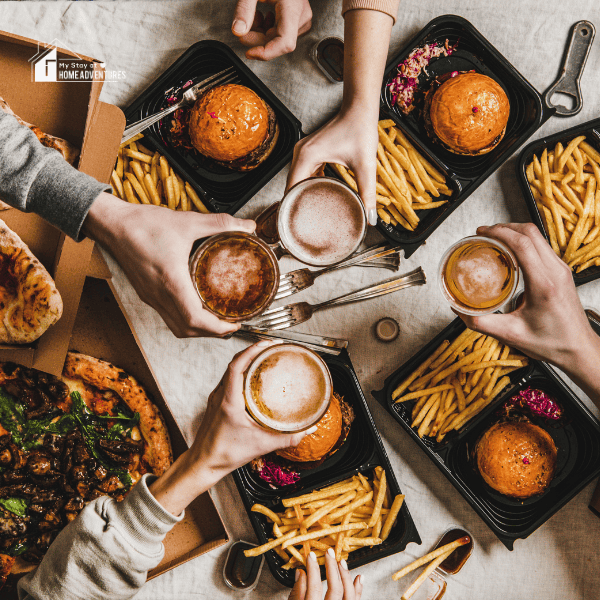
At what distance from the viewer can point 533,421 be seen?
2.75 m

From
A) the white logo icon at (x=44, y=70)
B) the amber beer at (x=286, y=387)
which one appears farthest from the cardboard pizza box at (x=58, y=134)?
the amber beer at (x=286, y=387)

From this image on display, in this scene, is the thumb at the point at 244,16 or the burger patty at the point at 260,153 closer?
the thumb at the point at 244,16

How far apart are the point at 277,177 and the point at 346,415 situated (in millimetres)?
1399

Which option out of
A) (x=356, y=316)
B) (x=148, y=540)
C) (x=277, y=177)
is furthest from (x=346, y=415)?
(x=277, y=177)

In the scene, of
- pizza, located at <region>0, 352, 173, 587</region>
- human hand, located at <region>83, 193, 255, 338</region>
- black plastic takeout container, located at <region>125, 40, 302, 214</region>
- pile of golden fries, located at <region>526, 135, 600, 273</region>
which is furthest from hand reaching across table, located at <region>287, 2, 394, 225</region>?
pizza, located at <region>0, 352, 173, 587</region>

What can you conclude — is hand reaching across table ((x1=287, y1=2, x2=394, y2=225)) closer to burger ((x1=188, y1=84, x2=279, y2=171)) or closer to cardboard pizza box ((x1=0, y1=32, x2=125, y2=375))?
burger ((x1=188, y1=84, x2=279, y2=171))

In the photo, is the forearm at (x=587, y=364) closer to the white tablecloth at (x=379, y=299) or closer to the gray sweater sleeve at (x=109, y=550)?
the white tablecloth at (x=379, y=299)

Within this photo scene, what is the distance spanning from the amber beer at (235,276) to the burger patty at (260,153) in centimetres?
79

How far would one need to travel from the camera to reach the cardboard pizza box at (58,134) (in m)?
2.52

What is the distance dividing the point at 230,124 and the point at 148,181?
534mm

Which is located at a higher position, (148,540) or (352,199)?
(352,199)

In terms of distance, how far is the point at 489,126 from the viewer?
2600mm

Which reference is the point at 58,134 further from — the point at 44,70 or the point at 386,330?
the point at 386,330

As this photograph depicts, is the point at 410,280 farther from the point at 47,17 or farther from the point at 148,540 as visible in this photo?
the point at 47,17
